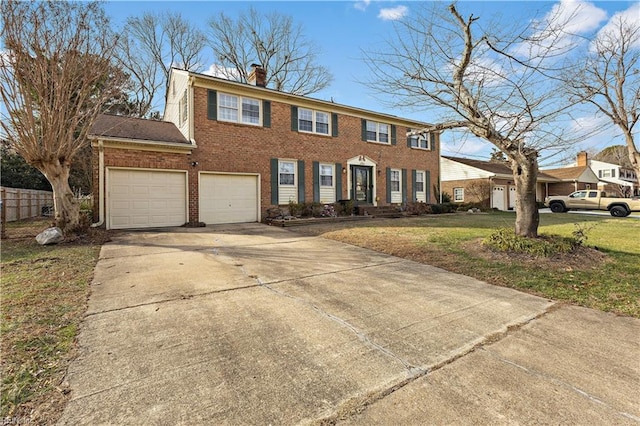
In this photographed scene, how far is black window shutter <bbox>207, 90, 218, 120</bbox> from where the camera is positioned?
1174cm

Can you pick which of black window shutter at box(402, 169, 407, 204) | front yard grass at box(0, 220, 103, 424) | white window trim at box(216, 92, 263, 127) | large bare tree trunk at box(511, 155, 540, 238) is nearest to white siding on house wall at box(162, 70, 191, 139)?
white window trim at box(216, 92, 263, 127)

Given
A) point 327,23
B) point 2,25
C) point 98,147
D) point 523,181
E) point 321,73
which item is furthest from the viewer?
point 321,73

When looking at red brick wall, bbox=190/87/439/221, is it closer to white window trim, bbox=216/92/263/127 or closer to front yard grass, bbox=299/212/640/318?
white window trim, bbox=216/92/263/127

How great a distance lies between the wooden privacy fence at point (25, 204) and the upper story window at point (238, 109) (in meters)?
8.25

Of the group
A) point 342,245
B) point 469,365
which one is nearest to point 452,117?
point 342,245

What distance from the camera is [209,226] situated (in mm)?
11445

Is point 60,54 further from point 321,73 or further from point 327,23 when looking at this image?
point 321,73

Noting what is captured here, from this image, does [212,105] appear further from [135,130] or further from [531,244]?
[531,244]

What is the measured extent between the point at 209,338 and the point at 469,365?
2260 mm

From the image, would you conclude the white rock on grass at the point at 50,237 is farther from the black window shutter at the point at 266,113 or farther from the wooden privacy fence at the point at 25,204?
the black window shutter at the point at 266,113

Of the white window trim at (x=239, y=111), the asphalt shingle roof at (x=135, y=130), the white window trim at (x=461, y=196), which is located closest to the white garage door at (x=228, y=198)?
the asphalt shingle roof at (x=135, y=130)

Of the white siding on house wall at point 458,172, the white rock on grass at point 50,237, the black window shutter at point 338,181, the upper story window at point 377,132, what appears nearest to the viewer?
the white rock on grass at point 50,237

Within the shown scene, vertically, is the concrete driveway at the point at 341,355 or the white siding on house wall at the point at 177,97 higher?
the white siding on house wall at the point at 177,97

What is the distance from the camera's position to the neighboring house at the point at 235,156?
1045cm
